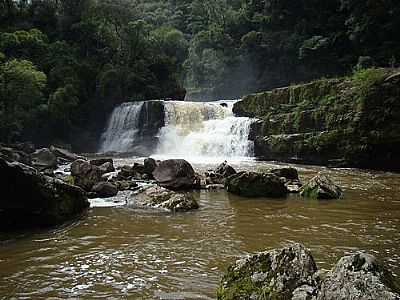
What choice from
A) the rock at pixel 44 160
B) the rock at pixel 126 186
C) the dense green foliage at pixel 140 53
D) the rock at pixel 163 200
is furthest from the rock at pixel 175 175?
the dense green foliage at pixel 140 53

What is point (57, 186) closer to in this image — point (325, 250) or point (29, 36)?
point (325, 250)

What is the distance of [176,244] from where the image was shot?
7.32m

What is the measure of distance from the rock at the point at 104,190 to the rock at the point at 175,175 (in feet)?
5.45

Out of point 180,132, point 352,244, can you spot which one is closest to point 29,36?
point 180,132

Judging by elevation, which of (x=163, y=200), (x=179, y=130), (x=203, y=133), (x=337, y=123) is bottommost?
(x=163, y=200)

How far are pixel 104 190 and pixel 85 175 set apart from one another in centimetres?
146

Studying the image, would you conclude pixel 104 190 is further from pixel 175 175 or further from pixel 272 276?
pixel 272 276

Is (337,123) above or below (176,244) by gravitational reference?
above

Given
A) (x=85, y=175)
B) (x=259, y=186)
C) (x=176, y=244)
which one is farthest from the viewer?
(x=85, y=175)

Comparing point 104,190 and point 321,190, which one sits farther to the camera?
point 104,190

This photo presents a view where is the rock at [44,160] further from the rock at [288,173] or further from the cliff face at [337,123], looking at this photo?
the cliff face at [337,123]

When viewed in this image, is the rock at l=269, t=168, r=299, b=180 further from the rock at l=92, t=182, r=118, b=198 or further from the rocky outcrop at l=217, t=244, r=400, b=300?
the rocky outcrop at l=217, t=244, r=400, b=300

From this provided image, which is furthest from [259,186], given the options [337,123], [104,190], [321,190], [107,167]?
[337,123]

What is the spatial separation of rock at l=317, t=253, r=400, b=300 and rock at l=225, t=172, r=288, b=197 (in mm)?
8491
